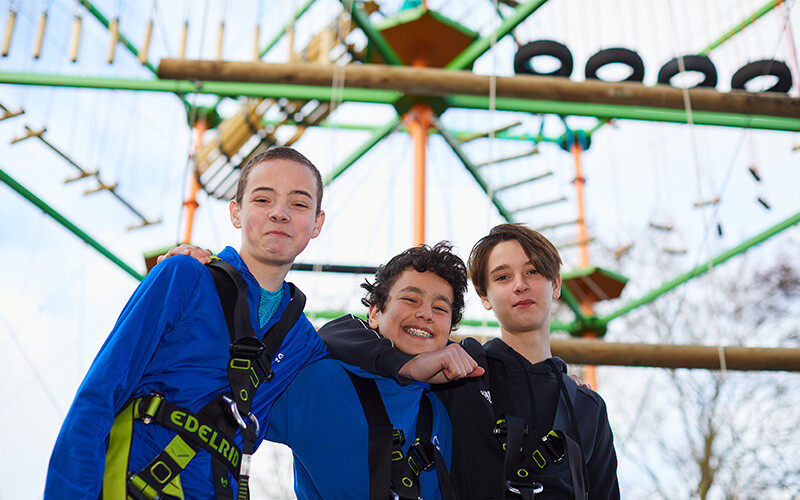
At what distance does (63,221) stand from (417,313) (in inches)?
279

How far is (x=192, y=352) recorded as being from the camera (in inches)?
71.5

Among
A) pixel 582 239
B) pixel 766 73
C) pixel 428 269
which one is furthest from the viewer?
pixel 582 239

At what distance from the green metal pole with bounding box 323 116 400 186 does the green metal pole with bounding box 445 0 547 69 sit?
864 millimetres

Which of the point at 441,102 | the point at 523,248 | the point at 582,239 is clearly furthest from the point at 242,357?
the point at 582,239

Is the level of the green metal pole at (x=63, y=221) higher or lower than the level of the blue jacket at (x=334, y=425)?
higher

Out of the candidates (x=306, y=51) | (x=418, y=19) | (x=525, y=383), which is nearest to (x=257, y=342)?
(x=525, y=383)

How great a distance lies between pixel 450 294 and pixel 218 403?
0.95 meters

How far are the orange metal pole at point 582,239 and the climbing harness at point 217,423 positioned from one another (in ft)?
27.3

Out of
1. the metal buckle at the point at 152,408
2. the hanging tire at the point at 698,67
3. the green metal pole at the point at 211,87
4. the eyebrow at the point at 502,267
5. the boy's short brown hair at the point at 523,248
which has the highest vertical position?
the green metal pole at the point at 211,87

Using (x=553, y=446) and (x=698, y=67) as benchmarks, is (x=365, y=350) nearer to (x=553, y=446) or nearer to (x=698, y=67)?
(x=553, y=446)

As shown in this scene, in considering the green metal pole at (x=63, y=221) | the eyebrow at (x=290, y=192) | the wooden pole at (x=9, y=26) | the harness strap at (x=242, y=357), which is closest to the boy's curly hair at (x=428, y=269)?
the eyebrow at (x=290, y=192)

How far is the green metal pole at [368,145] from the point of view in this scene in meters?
8.44

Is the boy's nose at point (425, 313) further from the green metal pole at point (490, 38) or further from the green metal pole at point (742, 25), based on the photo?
the green metal pole at point (742, 25)

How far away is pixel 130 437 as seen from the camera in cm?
165
